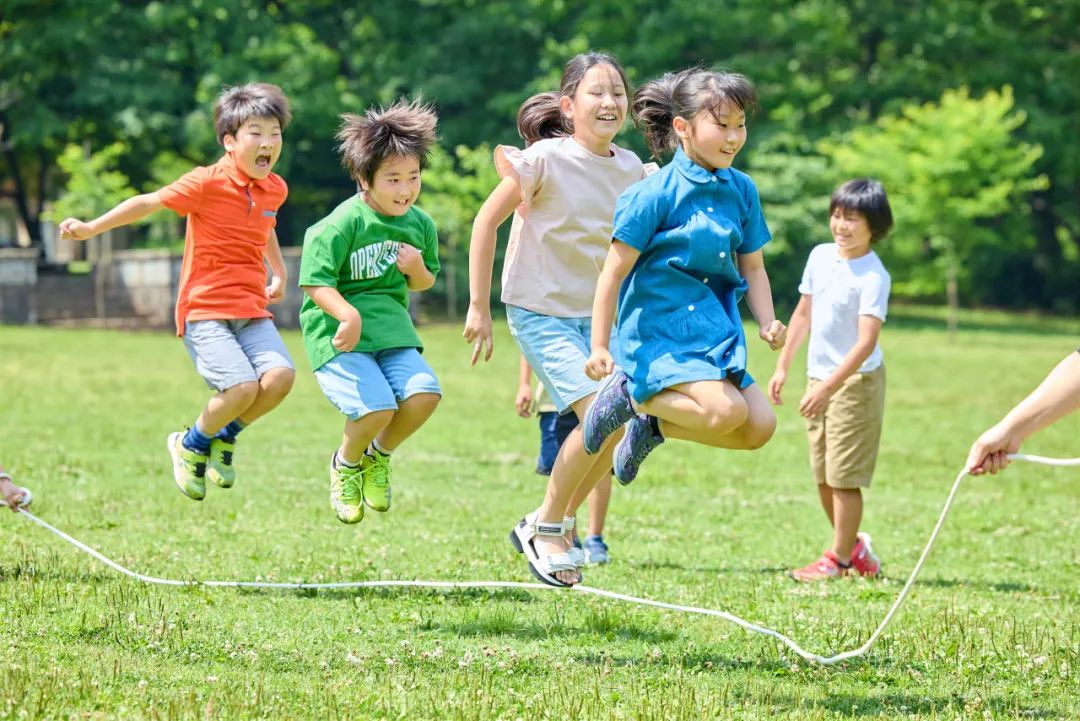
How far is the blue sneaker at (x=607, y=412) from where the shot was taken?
6340 millimetres

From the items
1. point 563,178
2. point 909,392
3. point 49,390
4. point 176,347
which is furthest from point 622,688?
point 176,347

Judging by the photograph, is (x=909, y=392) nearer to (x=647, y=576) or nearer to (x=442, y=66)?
(x=647, y=576)

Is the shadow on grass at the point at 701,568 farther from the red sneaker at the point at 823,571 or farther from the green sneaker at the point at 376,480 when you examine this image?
the green sneaker at the point at 376,480

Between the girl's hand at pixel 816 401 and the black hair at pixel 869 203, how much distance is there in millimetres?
1129

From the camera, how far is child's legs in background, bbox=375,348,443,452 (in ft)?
23.7

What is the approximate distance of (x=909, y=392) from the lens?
23.3m

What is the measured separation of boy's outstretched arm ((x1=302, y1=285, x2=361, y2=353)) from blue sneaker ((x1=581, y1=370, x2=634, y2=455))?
4.02 ft

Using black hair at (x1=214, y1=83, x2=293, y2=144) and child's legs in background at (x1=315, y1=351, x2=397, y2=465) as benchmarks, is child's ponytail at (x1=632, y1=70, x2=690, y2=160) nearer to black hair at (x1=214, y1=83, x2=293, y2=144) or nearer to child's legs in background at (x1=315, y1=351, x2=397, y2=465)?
child's legs in background at (x1=315, y1=351, x2=397, y2=465)

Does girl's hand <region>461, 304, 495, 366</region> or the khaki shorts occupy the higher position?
girl's hand <region>461, 304, 495, 366</region>

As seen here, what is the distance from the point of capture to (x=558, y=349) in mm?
6957

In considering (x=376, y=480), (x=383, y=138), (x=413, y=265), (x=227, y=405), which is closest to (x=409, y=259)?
(x=413, y=265)

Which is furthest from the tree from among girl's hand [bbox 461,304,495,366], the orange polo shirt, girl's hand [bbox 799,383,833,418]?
girl's hand [bbox 461,304,495,366]

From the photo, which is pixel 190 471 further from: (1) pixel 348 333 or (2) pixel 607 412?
(2) pixel 607 412

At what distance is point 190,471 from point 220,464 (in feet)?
0.54
